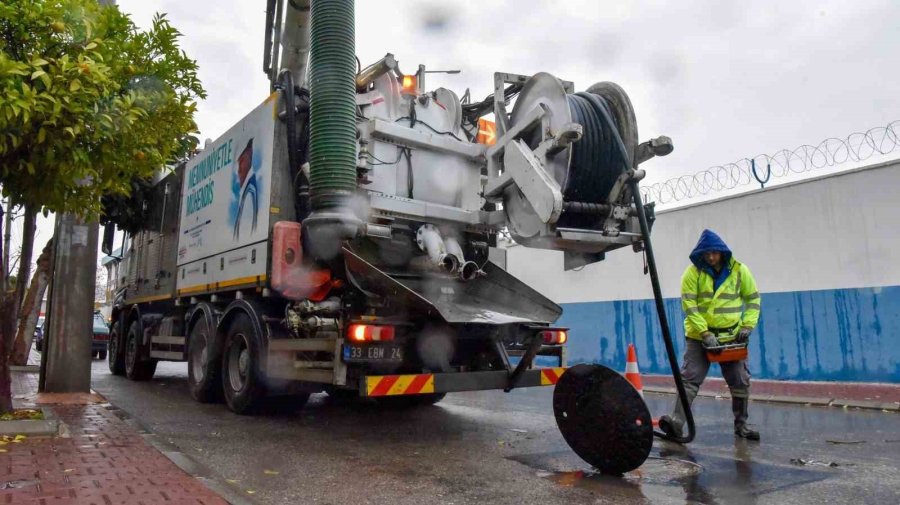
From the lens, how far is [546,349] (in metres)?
5.90

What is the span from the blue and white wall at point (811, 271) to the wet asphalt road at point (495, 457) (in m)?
1.57

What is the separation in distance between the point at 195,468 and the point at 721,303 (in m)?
4.05

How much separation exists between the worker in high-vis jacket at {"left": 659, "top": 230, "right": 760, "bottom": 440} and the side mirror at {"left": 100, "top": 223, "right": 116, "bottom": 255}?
9.68 meters

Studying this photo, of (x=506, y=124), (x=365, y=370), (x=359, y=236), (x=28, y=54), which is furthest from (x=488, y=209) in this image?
(x=28, y=54)

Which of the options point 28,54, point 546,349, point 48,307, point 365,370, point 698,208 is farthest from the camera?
point 698,208

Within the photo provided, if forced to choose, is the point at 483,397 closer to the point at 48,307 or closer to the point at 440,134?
the point at 440,134

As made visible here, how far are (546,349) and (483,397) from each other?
3.14 m

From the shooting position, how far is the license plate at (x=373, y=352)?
16.1 feet

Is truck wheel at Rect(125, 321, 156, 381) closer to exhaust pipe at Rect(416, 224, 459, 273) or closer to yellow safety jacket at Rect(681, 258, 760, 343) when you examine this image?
exhaust pipe at Rect(416, 224, 459, 273)

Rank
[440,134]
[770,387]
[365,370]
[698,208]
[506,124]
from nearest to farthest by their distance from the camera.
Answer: [365,370]
[506,124]
[440,134]
[770,387]
[698,208]

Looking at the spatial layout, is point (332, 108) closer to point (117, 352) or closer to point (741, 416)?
point (741, 416)

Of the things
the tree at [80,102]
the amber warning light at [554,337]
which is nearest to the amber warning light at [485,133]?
the amber warning light at [554,337]

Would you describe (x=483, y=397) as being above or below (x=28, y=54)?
below

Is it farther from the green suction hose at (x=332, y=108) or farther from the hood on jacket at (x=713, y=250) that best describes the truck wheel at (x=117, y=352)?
the hood on jacket at (x=713, y=250)
